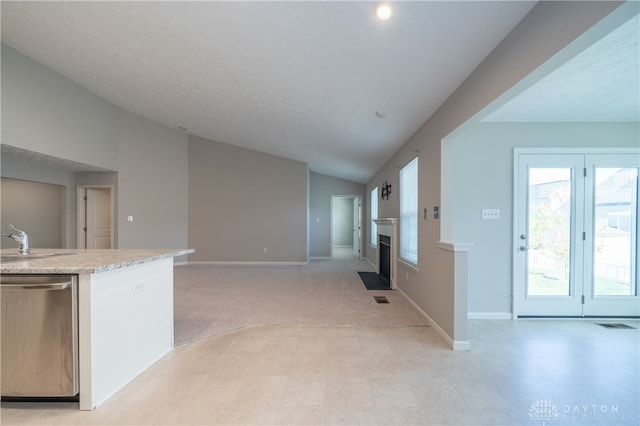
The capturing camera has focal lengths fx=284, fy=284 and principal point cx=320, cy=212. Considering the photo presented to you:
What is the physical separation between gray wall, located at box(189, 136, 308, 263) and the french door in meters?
5.05

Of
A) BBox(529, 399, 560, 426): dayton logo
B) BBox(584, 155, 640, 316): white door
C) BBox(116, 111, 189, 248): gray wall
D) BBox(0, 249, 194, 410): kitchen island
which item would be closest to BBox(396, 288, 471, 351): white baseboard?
BBox(529, 399, 560, 426): dayton logo

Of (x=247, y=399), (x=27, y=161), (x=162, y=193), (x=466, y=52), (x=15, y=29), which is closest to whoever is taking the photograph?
(x=247, y=399)

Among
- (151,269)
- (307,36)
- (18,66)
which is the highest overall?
(18,66)

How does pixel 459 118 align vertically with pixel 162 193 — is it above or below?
above

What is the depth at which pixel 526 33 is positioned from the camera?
168 cm

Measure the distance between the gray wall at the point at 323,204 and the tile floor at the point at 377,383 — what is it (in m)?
5.97

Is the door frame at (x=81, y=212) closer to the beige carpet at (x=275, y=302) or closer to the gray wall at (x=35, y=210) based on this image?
the gray wall at (x=35, y=210)

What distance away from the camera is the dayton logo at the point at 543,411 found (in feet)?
5.65

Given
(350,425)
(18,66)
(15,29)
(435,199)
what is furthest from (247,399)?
(18,66)

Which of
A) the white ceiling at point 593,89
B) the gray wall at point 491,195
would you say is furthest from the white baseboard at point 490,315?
the white ceiling at point 593,89

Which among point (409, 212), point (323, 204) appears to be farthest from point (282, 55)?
point (323, 204)

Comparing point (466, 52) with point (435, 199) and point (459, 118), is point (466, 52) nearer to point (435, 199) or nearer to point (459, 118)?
point (459, 118)

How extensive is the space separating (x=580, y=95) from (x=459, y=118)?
4.13 feet

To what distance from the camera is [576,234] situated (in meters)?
3.42
